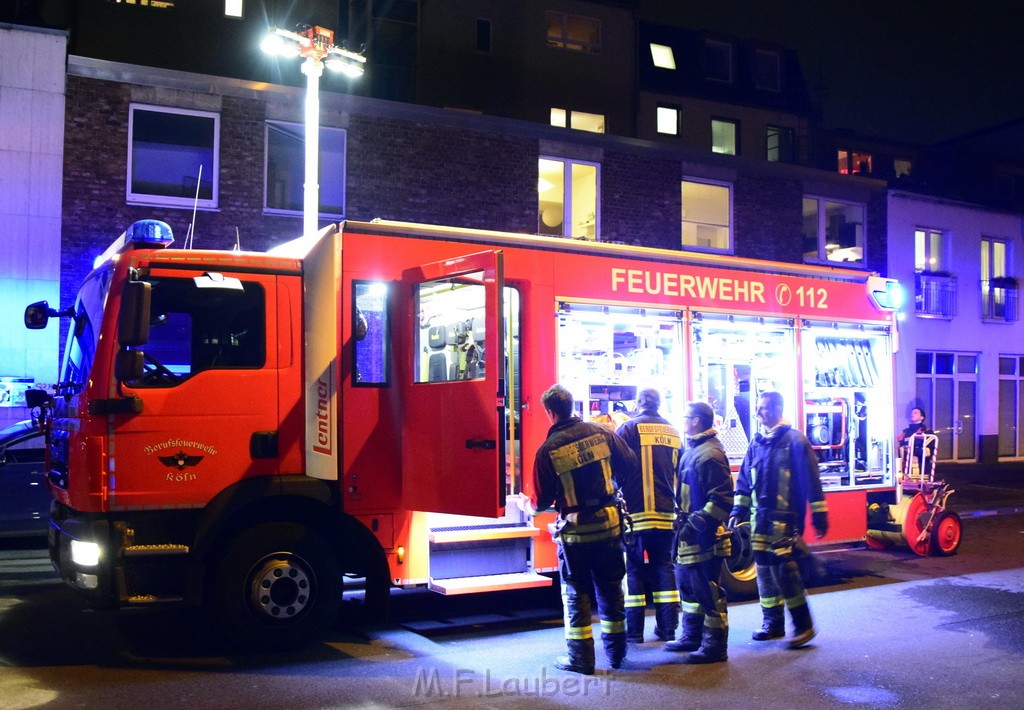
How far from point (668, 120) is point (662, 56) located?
7.31ft

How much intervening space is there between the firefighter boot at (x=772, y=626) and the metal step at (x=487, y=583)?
5.32 ft

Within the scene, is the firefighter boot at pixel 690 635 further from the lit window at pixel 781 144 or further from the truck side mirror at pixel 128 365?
the lit window at pixel 781 144

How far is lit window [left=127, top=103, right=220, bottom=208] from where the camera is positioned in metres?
15.3

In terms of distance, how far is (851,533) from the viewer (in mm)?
9289

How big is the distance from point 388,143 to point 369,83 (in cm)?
388

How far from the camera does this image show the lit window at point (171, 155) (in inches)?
602

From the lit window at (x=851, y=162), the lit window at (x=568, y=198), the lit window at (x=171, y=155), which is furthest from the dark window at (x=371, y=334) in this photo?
the lit window at (x=851, y=162)

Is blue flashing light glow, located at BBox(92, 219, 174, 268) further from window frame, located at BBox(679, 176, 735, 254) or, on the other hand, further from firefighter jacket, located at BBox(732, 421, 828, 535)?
window frame, located at BBox(679, 176, 735, 254)

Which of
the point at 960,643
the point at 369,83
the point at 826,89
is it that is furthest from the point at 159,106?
the point at 826,89

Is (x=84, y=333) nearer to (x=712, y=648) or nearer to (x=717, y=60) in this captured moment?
(x=712, y=648)

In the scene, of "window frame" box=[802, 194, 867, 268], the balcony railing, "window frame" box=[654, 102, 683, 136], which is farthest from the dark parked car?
the balcony railing

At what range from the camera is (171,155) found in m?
15.5

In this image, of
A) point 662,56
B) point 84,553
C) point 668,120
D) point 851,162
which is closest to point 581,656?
point 84,553

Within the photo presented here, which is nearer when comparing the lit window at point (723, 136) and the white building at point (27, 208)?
the white building at point (27, 208)
